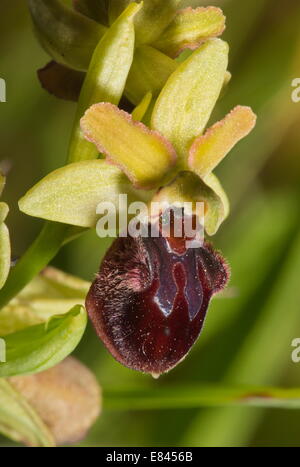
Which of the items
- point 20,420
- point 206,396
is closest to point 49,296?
point 20,420

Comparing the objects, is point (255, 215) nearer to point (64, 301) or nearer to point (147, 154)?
point (64, 301)

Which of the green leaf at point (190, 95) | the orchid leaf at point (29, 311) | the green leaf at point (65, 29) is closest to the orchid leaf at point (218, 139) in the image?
the green leaf at point (190, 95)

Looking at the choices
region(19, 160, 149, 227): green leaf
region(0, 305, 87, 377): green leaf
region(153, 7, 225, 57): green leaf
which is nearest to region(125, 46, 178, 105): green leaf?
region(153, 7, 225, 57): green leaf

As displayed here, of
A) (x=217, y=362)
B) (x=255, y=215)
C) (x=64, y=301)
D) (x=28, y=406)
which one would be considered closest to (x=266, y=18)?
(x=255, y=215)

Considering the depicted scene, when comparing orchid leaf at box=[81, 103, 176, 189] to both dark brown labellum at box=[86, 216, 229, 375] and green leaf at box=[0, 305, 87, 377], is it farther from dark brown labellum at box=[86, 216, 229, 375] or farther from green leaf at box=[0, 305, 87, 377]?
green leaf at box=[0, 305, 87, 377]

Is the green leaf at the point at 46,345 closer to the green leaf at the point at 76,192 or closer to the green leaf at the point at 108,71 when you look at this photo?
the green leaf at the point at 76,192

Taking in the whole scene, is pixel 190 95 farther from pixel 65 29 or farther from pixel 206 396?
pixel 206 396
